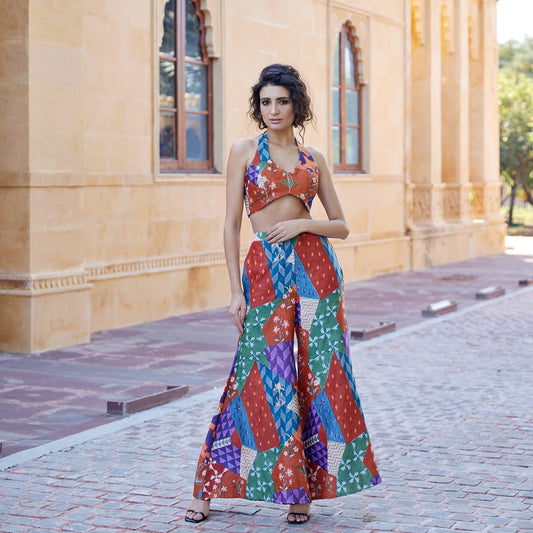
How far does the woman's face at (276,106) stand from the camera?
15.1 ft

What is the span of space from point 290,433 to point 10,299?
17.3 feet

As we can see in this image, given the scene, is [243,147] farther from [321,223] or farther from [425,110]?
[425,110]

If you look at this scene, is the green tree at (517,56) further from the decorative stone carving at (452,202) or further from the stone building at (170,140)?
the stone building at (170,140)

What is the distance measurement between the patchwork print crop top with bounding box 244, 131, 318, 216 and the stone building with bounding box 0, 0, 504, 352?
4830 mm

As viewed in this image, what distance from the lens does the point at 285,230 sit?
4617 mm

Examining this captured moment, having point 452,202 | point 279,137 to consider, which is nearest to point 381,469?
point 279,137

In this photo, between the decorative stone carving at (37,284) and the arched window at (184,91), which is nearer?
the decorative stone carving at (37,284)

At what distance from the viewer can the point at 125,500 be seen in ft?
16.2

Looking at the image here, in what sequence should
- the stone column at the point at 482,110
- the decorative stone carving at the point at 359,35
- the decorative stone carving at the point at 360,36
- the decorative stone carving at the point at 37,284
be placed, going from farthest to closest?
the stone column at the point at 482,110, the decorative stone carving at the point at 359,35, the decorative stone carving at the point at 360,36, the decorative stone carving at the point at 37,284

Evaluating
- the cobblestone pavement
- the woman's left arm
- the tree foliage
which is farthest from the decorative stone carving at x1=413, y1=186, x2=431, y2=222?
the woman's left arm

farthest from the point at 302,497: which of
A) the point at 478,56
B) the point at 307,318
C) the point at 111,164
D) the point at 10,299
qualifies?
the point at 478,56

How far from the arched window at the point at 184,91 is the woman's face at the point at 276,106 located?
23.8ft

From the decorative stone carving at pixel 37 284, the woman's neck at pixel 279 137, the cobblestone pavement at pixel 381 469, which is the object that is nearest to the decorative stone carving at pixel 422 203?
the decorative stone carving at pixel 37 284

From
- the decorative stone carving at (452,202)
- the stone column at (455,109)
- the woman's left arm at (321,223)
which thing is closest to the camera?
the woman's left arm at (321,223)
